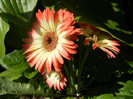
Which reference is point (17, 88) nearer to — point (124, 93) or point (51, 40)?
point (51, 40)

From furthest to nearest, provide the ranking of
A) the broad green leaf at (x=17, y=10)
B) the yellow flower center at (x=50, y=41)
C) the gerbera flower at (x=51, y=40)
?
1. the broad green leaf at (x=17, y=10)
2. the yellow flower center at (x=50, y=41)
3. the gerbera flower at (x=51, y=40)

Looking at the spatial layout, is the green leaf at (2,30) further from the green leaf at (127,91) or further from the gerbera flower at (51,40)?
the green leaf at (127,91)

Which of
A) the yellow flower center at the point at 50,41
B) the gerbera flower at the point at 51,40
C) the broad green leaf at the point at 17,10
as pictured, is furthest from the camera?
the broad green leaf at the point at 17,10

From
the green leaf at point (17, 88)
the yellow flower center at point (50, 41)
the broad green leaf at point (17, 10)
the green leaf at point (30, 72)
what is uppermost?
the broad green leaf at point (17, 10)

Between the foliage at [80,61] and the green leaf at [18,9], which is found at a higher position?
the green leaf at [18,9]

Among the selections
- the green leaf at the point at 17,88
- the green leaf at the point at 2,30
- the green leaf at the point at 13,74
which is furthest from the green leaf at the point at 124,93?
the green leaf at the point at 2,30

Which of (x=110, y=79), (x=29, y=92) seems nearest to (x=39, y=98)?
(x=29, y=92)

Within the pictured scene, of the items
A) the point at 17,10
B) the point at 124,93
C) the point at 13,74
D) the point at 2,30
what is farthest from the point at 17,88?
the point at 124,93

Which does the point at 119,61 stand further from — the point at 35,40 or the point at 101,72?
the point at 35,40
